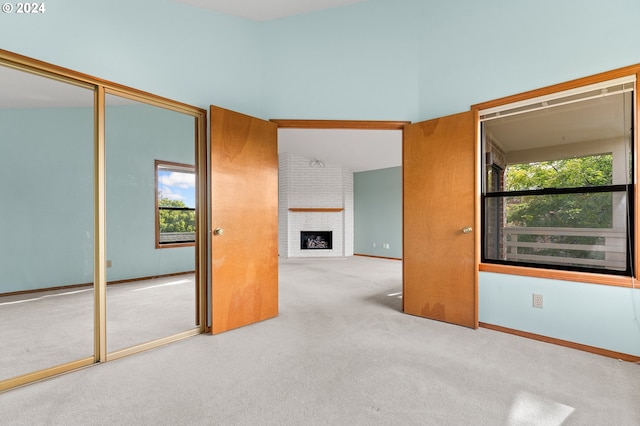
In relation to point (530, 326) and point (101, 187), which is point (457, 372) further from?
point (101, 187)

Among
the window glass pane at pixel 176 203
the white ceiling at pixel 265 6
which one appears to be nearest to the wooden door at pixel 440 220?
the white ceiling at pixel 265 6

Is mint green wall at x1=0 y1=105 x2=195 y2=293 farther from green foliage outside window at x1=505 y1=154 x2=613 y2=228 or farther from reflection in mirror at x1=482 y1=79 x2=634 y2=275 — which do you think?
green foliage outside window at x1=505 y1=154 x2=613 y2=228

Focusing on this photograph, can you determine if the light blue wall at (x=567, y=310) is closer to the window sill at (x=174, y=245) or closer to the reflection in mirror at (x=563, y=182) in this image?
the reflection in mirror at (x=563, y=182)

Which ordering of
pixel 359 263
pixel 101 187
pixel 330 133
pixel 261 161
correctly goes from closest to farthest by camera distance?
pixel 101 187
pixel 261 161
pixel 330 133
pixel 359 263

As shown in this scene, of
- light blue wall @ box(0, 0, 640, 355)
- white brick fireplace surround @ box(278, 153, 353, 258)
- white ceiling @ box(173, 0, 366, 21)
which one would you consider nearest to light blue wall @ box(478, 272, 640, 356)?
light blue wall @ box(0, 0, 640, 355)

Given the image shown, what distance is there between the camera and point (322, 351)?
231 centimetres

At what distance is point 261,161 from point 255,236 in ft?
2.43

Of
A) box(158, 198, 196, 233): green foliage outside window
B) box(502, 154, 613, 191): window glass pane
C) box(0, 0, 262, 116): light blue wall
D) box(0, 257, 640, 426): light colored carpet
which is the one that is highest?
box(0, 0, 262, 116): light blue wall

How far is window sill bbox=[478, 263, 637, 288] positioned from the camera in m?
2.21

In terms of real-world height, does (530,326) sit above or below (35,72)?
below

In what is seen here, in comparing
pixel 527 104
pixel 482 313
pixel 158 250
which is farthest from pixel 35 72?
pixel 482 313

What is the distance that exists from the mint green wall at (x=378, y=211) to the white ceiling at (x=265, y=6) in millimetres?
5239

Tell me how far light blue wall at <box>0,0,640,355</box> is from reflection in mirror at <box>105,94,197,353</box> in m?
0.30

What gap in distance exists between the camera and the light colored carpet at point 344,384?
1560 millimetres
